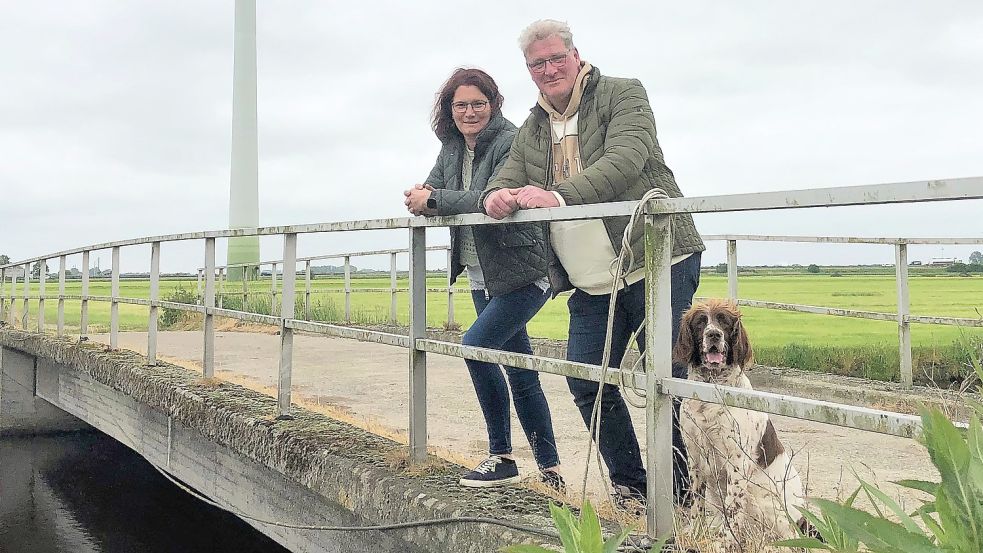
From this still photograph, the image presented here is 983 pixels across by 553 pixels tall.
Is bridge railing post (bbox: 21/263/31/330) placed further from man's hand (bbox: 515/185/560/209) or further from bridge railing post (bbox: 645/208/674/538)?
bridge railing post (bbox: 645/208/674/538)

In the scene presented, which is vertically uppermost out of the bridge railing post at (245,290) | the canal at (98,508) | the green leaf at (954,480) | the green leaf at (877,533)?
the bridge railing post at (245,290)

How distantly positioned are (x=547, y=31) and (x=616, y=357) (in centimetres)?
105

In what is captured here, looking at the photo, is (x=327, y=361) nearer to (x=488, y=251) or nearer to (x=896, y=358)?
(x=896, y=358)

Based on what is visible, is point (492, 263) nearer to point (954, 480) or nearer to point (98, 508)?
point (954, 480)

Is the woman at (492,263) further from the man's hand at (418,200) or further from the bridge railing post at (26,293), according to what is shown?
the bridge railing post at (26,293)

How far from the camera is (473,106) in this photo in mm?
3027

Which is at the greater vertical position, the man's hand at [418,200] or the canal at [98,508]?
the man's hand at [418,200]

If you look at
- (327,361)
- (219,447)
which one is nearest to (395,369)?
(327,361)

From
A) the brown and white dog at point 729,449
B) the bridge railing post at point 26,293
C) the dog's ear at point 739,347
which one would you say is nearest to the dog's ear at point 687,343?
the brown and white dog at point 729,449

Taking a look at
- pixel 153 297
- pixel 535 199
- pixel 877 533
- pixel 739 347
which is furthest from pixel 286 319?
pixel 877 533

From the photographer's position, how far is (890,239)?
19.4ft

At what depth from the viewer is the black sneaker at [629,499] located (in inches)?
94.3

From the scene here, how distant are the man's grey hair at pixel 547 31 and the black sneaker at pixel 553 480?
1.44m

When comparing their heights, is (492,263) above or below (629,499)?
above
